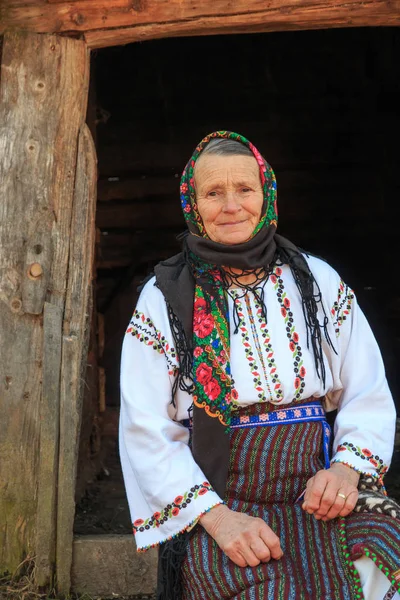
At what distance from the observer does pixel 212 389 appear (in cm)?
238

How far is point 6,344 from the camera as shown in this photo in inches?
139

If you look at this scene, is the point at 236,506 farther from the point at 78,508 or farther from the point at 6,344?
the point at 78,508

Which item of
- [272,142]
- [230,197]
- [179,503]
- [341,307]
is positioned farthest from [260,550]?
[272,142]

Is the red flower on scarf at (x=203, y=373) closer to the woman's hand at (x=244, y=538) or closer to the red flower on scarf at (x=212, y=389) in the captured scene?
the red flower on scarf at (x=212, y=389)

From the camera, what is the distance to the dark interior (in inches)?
270

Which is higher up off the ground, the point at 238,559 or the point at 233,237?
the point at 233,237

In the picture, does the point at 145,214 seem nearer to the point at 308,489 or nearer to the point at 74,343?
the point at 74,343

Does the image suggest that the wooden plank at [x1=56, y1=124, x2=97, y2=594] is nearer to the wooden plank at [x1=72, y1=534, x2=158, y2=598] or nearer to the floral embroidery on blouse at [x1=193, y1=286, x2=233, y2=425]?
the wooden plank at [x1=72, y1=534, x2=158, y2=598]

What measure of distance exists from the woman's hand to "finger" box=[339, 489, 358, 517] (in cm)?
23

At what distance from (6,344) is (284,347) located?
1565 mm

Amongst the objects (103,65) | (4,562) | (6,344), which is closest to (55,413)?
(6,344)

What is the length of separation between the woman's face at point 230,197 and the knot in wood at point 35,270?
46.7 inches

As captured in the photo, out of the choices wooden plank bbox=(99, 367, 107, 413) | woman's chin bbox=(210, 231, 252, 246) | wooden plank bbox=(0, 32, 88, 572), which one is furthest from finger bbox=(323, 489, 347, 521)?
wooden plank bbox=(99, 367, 107, 413)

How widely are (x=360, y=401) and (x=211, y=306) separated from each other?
0.57 meters
